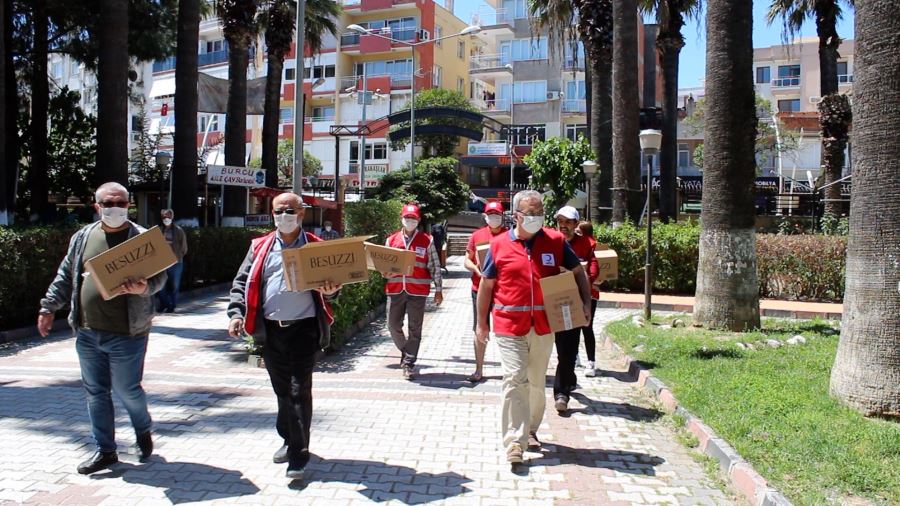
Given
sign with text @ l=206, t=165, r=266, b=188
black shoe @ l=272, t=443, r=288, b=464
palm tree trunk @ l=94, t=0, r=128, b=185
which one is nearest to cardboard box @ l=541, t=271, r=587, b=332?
black shoe @ l=272, t=443, r=288, b=464

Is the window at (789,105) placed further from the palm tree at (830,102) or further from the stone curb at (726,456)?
the stone curb at (726,456)

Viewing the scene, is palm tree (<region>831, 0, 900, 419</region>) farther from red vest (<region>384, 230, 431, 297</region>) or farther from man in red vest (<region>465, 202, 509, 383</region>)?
red vest (<region>384, 230, 431, 297</region>)

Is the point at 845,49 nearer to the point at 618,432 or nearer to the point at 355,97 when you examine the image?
the point at 355,97

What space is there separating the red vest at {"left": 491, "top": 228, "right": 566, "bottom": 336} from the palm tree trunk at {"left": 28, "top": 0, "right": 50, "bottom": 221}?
19649 mm

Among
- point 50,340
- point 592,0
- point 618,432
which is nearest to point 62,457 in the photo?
point 618,432

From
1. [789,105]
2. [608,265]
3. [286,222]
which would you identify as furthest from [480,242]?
[789,105]

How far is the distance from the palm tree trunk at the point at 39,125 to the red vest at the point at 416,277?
16779 millimetres

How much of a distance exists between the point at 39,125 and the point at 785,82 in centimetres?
5306

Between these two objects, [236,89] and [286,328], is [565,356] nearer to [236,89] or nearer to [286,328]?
[286,328]

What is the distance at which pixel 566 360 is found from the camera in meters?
6.89

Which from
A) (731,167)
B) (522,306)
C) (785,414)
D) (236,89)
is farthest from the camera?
(236,89)

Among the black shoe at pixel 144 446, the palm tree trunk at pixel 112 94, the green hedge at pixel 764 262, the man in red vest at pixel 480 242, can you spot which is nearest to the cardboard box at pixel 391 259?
the man in red vest at pixel 480 242

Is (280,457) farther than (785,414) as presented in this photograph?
No

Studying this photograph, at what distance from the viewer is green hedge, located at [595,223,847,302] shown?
629 inches
